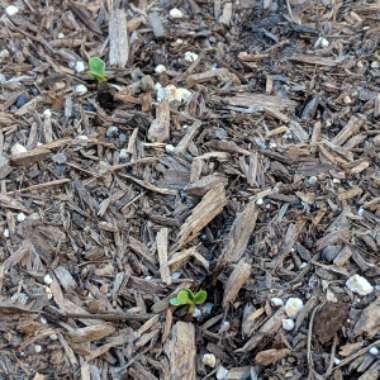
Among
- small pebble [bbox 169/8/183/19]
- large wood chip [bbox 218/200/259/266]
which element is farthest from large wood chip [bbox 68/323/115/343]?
small pebble [bbox 169/8/183/19]

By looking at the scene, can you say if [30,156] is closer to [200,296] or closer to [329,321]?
[200,296]

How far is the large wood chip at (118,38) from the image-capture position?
10.1ft

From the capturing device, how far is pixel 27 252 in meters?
2.43

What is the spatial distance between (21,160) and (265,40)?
4.33 ft

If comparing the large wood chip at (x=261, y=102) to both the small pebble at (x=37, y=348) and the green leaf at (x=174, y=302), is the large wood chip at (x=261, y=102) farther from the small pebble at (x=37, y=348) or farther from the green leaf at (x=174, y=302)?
the small pebble at (x=37, y=348)

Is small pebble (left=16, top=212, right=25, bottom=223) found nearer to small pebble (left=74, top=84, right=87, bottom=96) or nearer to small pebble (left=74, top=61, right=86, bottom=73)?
small pebble (left=74, top=84, right=87, bottom=96)

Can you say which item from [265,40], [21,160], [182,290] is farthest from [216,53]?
[182,290]

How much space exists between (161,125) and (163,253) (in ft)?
1.99

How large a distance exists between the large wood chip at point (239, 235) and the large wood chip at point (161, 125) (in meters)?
0.49

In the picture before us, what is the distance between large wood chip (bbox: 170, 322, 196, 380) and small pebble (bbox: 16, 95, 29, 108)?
3.91 feet

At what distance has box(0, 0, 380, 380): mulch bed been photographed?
2.29m

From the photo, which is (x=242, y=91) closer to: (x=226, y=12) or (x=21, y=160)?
(x=226, y=12)

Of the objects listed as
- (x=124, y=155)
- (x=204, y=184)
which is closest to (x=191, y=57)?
(x=124, y=155)

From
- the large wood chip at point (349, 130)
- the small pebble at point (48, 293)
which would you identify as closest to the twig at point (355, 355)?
the large wood chip at point (349, 130)
